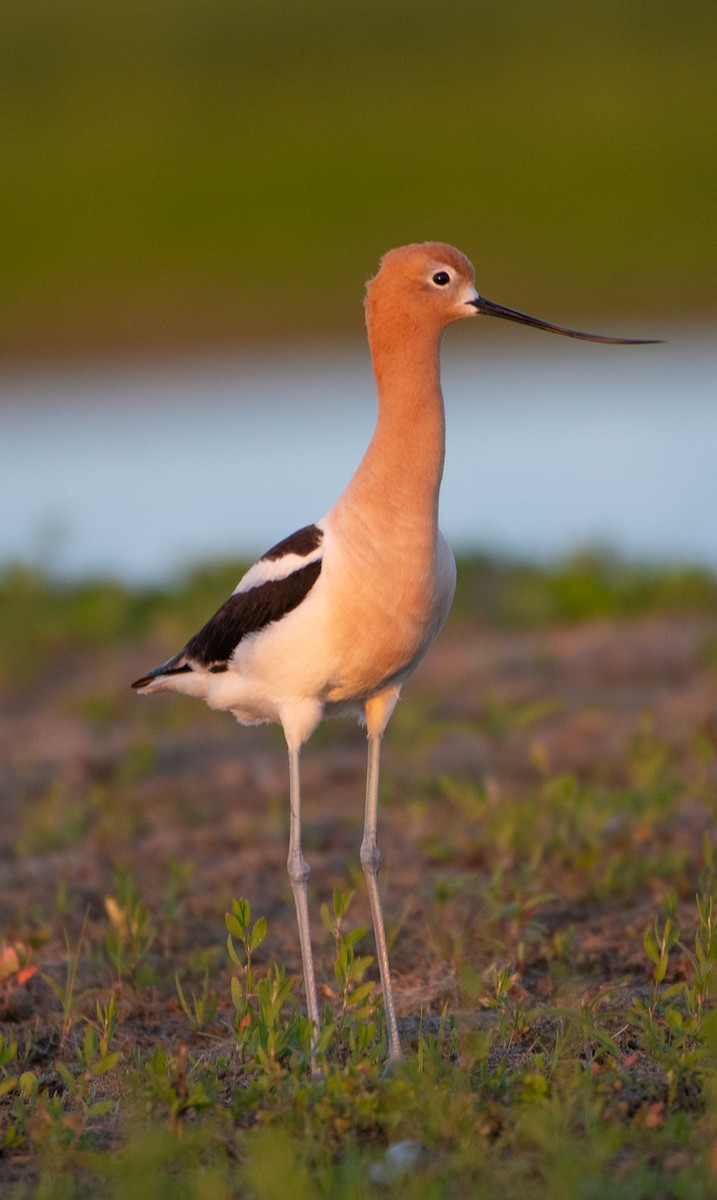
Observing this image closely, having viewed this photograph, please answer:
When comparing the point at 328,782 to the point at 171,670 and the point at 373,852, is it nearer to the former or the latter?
the point at 171,670

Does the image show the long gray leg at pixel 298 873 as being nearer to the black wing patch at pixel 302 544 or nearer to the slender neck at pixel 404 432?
the black wing patch at pixel 302 544

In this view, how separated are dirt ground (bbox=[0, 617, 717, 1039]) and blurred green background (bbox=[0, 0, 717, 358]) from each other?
944 cm

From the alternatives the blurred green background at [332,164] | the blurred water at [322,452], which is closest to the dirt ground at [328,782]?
the blurred water at [322,452]

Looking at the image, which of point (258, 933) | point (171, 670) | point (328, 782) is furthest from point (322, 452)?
point (258, 933)

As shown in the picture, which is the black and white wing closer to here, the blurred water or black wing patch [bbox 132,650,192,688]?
black wing patch [bbox 132,650,192,688]

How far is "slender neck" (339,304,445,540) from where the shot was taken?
383 cm

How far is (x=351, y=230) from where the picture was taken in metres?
17.9

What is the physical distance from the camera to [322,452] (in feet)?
41.5

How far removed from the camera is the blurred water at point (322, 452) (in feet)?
33.0

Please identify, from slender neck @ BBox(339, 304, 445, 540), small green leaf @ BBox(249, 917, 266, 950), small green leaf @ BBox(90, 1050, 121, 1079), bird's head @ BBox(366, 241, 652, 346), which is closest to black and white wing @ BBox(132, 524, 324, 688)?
slender neck @ BBox(339, 304, 445, 540)

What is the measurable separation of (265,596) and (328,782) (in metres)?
2.08

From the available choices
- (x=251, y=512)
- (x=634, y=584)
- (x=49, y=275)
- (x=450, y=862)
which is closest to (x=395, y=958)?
(x=450, y=862)

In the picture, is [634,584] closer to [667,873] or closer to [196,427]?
[667,873]

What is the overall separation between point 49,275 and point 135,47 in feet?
23.4
